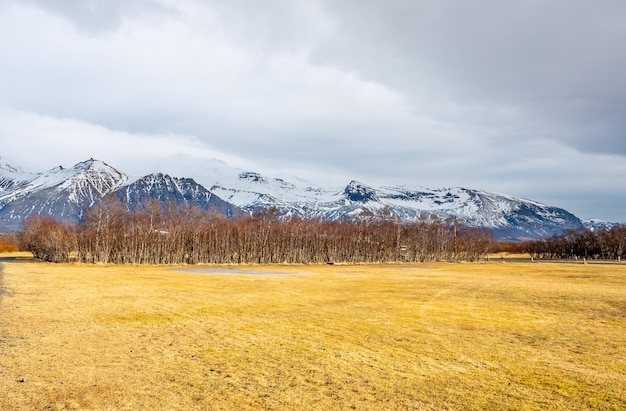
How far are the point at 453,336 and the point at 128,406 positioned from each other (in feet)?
43.7

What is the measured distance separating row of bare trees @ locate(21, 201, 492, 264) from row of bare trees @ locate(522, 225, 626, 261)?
129 feet

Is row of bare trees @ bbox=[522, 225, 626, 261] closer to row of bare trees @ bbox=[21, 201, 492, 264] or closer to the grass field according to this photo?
row of bare trees @ bbox=[21, 201, 492, 264]

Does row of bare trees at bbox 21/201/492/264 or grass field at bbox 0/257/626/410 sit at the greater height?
row of bare trees at bbox 21/201/492/264

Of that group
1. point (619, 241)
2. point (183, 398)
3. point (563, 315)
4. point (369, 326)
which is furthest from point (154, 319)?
point (619, 241)

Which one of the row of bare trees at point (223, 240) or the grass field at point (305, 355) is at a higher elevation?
the row of bare trees at point (223, 240)

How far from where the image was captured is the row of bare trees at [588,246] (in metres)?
155

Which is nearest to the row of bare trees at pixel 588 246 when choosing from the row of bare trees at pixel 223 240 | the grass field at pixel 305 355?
the row of bare trees at pixel 223 240

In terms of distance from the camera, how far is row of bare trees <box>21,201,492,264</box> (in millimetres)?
88938

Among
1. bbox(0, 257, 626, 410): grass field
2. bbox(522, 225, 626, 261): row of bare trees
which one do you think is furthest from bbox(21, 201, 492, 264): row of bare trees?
A: bbox(0, 257, 626, 410): grass field

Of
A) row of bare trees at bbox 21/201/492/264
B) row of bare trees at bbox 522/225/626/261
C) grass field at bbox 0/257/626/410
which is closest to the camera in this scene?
grass field at bbox 0/257/626/410

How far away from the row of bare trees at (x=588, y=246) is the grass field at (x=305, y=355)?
147 meters

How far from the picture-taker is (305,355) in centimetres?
1575

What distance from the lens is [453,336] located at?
19.3 meters

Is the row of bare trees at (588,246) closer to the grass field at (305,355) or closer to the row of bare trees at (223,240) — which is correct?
the row of bare trees at (223,240)
